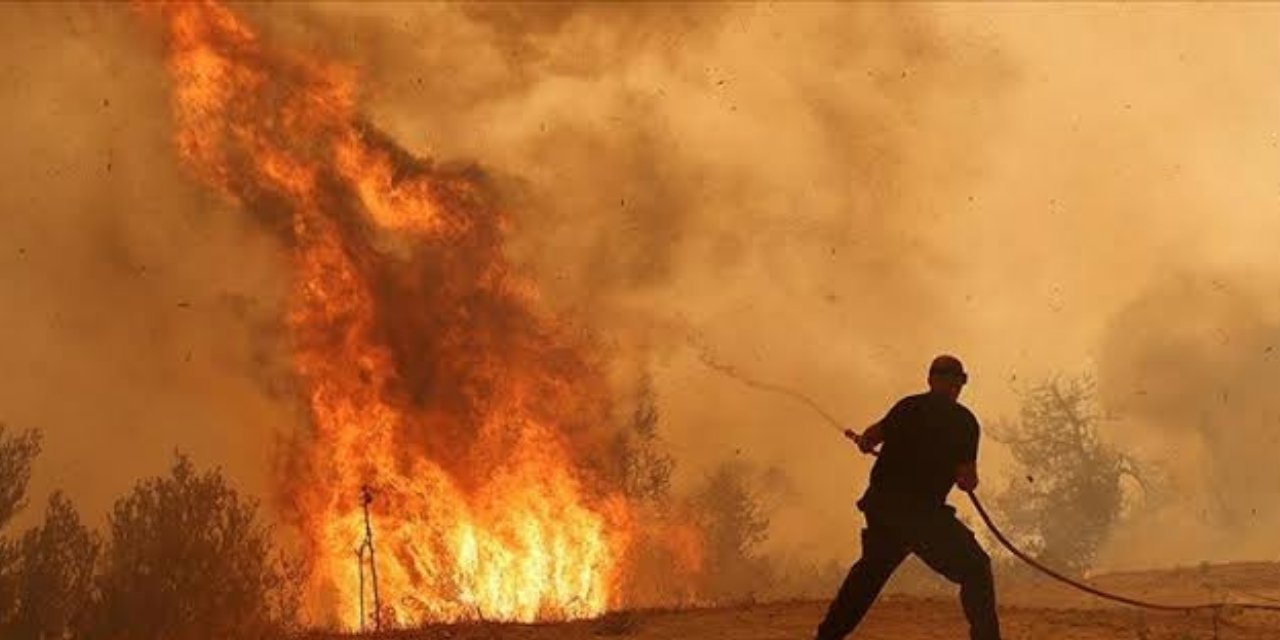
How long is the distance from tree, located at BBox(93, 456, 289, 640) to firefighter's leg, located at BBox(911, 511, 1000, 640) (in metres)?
23.2

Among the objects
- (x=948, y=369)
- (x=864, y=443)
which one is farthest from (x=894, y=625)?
(x=948, y=369)

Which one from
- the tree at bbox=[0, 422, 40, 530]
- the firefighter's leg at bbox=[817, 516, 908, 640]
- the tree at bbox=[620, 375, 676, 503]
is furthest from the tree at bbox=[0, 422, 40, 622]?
the firefighter's leg at bbox=[817, 516, 908, 640]

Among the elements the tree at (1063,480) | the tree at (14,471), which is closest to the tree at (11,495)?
the tree at (14,471)

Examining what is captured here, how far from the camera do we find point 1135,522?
70.7 metres

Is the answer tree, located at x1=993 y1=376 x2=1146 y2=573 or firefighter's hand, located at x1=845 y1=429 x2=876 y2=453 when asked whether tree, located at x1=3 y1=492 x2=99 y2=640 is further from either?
tree, located at x1=993 y1=376 x2=1146 y2=573

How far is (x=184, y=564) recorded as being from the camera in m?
29.2

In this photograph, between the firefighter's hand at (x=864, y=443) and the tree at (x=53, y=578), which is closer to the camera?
the firefighter's hand at (x=864, y=443)

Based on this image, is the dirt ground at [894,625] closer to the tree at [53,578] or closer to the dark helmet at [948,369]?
the dark helmet at [948,369]

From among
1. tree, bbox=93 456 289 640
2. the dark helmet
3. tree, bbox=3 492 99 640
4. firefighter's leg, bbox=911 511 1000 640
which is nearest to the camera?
firefighter's leg, bbox=911 511 1000 640

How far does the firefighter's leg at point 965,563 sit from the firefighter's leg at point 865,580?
178mm

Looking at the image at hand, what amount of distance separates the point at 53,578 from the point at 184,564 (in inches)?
119

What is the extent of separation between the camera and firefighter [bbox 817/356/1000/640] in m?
7.82

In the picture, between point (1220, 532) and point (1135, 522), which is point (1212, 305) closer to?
point (1220, 532)

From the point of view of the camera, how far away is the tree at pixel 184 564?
28.3m
